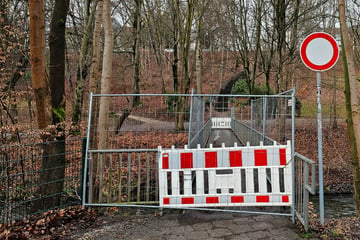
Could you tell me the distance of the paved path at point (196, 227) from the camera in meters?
3.83

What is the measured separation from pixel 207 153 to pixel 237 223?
120 cm

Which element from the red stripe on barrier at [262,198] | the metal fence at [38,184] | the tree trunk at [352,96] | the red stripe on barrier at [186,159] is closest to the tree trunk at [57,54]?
the metal fence at [38,184]

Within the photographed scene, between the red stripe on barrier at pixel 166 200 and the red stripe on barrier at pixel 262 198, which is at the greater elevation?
the red stripe on barrier at pixel 262 198

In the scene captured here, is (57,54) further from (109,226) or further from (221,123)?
(221,123)

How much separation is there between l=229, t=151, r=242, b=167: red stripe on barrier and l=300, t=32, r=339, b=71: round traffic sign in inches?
69.4

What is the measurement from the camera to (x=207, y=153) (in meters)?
4.30

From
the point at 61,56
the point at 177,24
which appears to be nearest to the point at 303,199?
the point at 61,56

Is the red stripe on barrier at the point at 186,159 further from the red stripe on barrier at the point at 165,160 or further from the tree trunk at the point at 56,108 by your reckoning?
the tree trunk at the point at 56,108

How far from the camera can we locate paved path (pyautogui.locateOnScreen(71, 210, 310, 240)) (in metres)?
3.83

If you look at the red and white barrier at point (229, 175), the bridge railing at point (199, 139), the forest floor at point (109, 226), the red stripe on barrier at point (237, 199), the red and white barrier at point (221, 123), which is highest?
the red and white barrier at point (221, 123)

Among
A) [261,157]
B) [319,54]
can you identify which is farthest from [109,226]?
[319,54]

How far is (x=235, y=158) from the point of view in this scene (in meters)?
4.27

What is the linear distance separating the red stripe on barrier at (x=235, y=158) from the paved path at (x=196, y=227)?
36.3 inches

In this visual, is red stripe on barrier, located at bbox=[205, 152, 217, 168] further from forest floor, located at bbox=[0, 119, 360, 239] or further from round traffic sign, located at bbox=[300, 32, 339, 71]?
round traffic sign, located at bbox=[300, 32, 339, 71]
